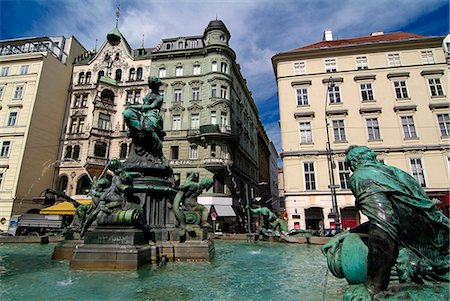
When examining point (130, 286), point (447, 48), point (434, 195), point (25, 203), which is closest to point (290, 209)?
point (434, 195)

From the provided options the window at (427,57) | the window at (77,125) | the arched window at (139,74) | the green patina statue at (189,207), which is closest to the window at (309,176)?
the window at (427,57)

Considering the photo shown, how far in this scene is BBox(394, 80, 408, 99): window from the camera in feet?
81.1

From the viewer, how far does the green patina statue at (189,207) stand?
267 inches

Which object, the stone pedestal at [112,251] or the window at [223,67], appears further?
the window at [223,67]

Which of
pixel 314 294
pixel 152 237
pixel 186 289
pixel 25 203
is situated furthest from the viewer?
pixel 25 203

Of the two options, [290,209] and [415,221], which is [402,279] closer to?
[415,221]

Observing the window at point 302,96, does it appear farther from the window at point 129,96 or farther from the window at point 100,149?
the window at point 100,149

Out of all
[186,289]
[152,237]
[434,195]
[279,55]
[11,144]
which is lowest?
[186,289]

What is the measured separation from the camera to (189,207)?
7.30 m

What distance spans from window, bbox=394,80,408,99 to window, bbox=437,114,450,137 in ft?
11.5

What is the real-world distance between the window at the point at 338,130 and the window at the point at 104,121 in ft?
83.3

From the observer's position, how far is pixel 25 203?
2709 centimetres

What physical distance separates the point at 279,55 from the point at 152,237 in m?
25.4

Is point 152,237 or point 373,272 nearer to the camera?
point 373,272
